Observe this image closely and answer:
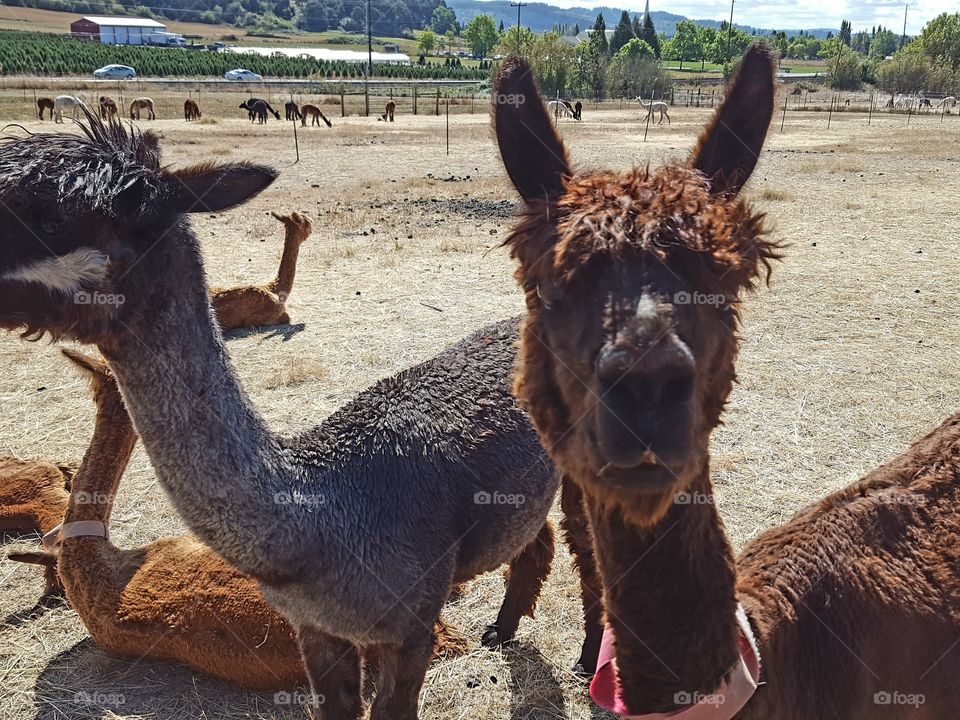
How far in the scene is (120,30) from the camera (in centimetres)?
13450

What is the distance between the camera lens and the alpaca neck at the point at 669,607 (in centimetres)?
191

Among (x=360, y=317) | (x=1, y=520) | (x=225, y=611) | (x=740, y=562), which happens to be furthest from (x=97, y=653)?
(x=360, y=317)

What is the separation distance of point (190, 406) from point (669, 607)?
5.90ft

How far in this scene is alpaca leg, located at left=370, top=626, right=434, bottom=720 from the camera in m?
3.04

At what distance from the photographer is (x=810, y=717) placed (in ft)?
6.98

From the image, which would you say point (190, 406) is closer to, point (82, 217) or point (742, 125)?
point (82, 217)

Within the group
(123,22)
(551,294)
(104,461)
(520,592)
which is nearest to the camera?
(551,294)

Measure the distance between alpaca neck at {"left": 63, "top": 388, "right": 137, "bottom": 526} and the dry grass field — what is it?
0.81 metres

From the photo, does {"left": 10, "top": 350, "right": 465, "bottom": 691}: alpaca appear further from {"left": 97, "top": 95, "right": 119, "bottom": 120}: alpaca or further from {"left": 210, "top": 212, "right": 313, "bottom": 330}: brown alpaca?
{"left": 210, "top": 212, "right": 313, "bottom": 330}: brown alpaca

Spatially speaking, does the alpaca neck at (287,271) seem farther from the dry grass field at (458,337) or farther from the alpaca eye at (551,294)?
the alpaca eye at (551,294)

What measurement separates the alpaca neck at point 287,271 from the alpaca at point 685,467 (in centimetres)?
718

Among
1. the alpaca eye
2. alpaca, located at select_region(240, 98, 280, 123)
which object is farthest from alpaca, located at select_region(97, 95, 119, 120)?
alpaca, located at select_region(240, 98, 280, 123)

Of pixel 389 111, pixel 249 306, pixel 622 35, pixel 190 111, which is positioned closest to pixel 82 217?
pixel 249 306

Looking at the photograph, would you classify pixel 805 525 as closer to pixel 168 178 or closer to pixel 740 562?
pixel 740 562
